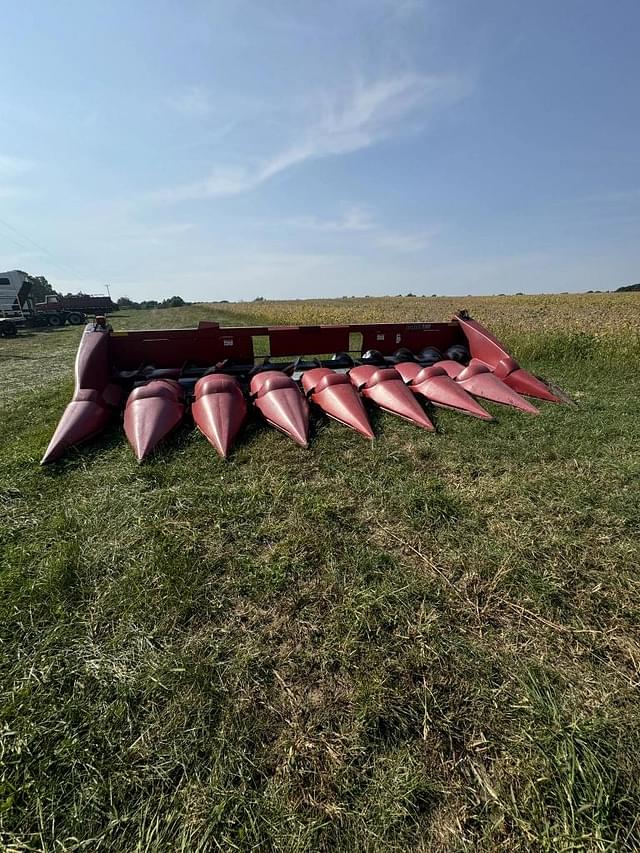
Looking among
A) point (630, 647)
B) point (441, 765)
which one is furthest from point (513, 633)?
point (441, 765)

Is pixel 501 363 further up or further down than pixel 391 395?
further up

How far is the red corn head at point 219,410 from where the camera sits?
10.2 feet

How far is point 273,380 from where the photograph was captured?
3654 mm

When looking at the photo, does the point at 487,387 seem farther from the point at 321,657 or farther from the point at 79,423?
the point at 79,423

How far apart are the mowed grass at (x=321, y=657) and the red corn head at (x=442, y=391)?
991mm

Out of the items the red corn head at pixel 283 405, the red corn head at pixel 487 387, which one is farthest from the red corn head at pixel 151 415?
the red corn head at pixel 487 387

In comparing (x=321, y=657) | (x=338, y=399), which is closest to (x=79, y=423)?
(x=338, y=399)

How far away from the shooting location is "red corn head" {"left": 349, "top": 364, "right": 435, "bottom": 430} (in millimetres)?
3529

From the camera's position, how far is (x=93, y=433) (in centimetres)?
325

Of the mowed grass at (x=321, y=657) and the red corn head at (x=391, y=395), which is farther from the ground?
the red corn head at (x=391, y=395)

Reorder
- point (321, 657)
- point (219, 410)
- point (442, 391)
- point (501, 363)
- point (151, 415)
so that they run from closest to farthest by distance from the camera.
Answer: point (321, 657)
point (151, 415)
point (219, 410)
point (442, 391)
point (501, 363)

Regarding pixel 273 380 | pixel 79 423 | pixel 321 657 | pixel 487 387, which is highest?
pixel 273 380

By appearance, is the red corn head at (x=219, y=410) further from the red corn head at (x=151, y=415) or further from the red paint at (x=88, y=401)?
the red paint at (x=88, y=401)

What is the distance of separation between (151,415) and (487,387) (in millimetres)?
3472
